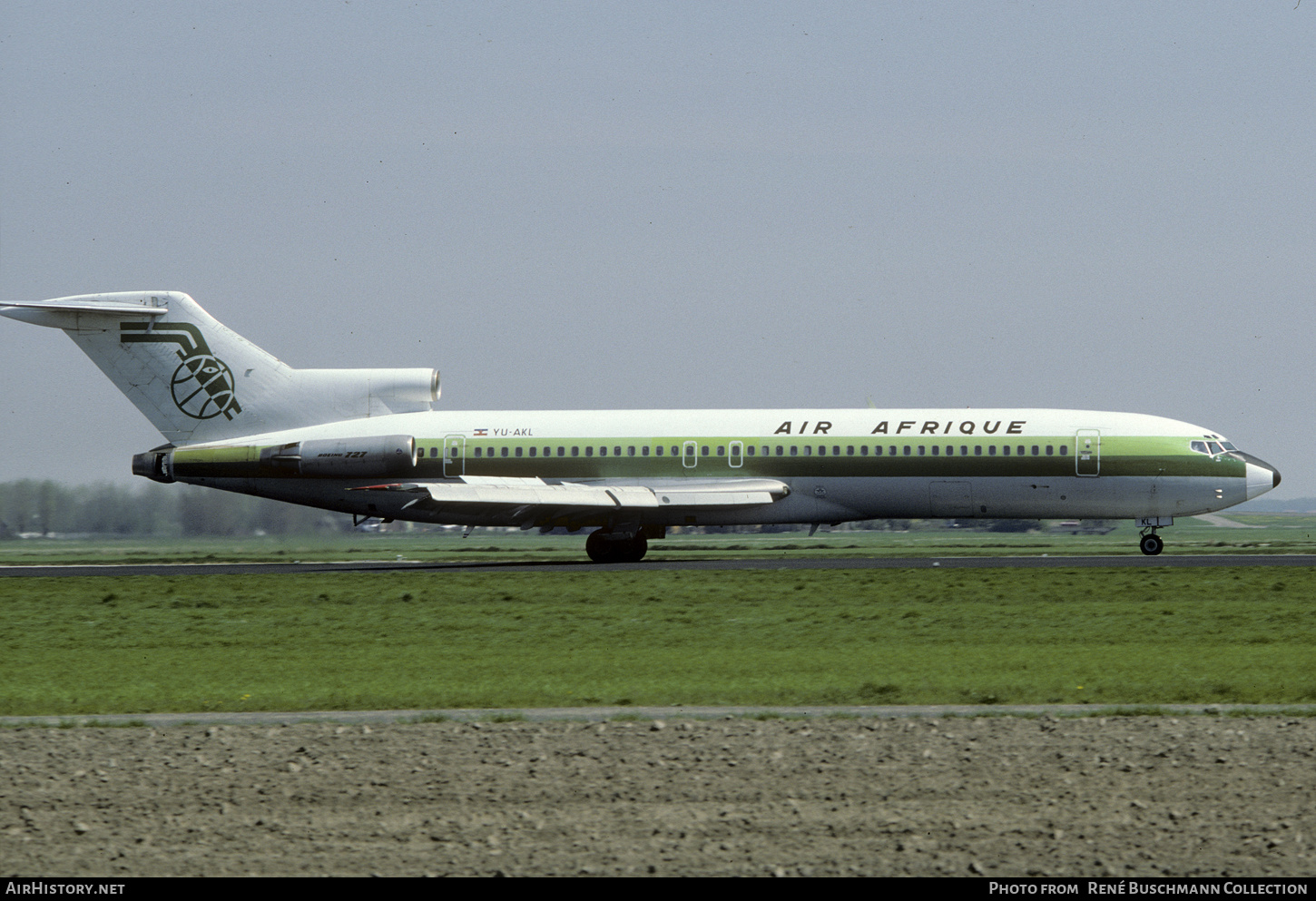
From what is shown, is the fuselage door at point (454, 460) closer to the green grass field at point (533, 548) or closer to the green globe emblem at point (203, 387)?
the green grass field at point (533, 548)

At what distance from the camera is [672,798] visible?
35.7 feet

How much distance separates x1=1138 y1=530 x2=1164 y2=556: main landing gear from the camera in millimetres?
43750

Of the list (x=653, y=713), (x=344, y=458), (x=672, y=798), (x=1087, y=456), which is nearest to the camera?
(x=672, y=798)

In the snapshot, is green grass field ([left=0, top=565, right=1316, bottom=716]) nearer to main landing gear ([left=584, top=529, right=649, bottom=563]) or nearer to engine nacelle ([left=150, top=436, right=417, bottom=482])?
main landing gear ([left=584, top=529, right=649, bottom=563])

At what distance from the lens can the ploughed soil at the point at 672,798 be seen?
9477 mm

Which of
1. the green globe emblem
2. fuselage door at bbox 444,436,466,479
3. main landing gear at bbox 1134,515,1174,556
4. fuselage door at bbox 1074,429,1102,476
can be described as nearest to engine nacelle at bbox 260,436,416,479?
fuselage door at bbox 444,436,466,479

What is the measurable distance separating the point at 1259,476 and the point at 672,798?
37551 millimetres

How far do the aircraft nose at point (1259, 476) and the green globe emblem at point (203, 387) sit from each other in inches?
1255

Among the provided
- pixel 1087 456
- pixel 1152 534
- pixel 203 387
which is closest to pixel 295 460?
pixel 203 387

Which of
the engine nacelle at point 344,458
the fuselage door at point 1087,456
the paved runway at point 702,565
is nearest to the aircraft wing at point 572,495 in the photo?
the engine nacelle at point 344,458

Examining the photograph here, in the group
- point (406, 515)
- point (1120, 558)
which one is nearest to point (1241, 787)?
point (1120, 558)

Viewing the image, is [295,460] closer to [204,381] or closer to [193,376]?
[204,381]

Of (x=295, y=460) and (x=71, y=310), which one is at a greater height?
(x=71, y=310)

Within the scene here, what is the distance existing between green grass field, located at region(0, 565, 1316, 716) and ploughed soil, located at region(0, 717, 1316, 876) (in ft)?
7.27
